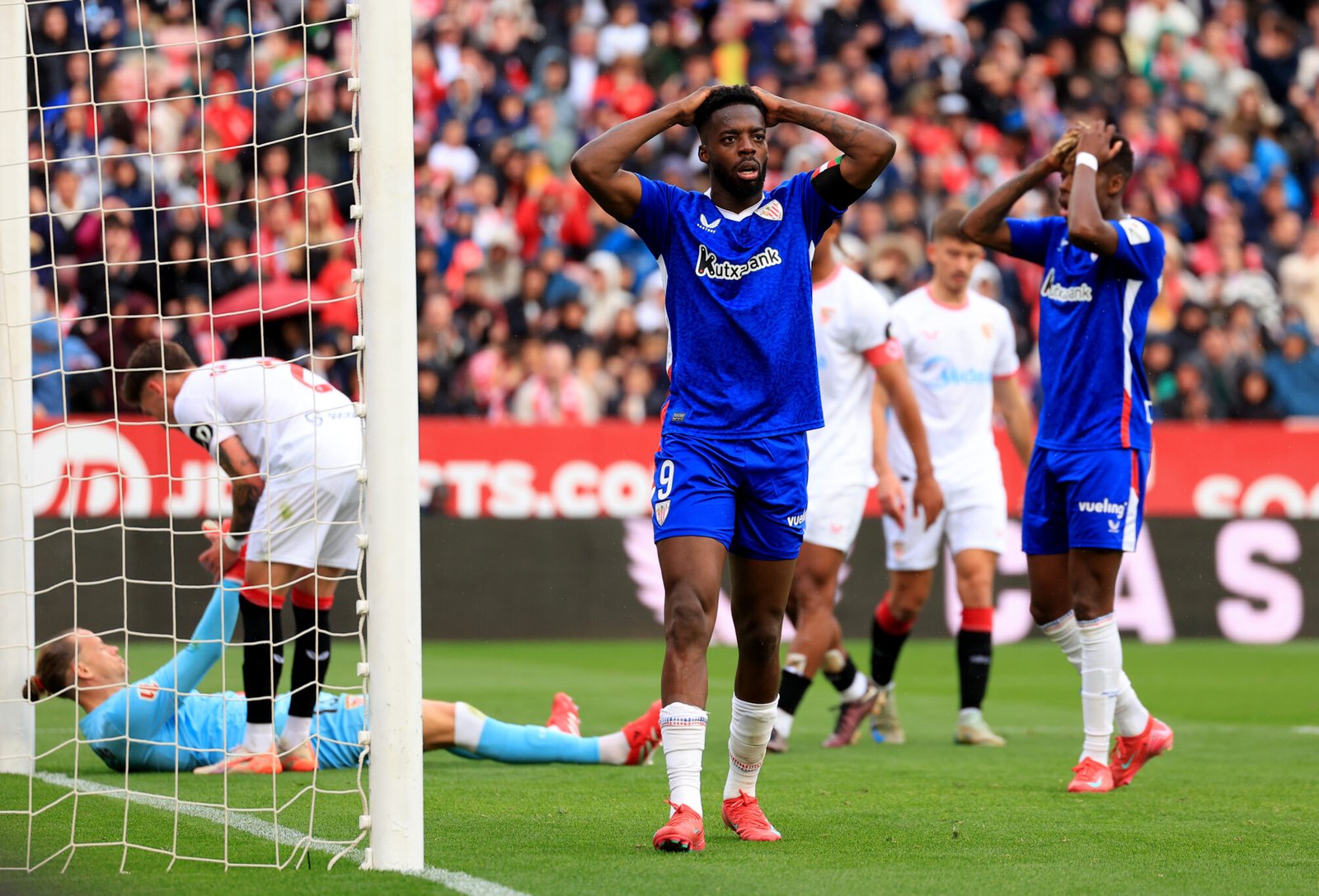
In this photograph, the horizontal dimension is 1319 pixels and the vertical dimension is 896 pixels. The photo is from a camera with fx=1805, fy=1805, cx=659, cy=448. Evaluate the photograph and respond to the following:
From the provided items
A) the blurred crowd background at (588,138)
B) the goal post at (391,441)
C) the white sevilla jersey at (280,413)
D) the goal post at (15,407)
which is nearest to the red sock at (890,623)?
the white sevilla jersey at (280,413)

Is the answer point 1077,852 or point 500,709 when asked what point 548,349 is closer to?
point 500,709

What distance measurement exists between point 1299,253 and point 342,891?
16.5m

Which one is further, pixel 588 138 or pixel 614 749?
pixel 588 138

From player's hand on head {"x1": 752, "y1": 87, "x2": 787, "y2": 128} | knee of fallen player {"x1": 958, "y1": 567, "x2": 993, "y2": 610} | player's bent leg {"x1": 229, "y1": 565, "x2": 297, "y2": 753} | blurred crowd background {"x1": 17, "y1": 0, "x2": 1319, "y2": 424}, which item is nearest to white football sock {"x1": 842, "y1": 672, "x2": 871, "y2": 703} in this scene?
knee of fallen player {"x1": 958, "y1": 567, "x2": 993, "y2": 610}

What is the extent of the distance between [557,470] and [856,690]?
636cm

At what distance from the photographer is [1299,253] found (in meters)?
18.9

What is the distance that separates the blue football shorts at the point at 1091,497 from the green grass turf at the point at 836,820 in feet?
3.20

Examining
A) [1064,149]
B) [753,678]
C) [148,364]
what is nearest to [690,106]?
[753,678]

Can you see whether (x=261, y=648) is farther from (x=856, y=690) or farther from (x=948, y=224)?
(x=948, y=224)

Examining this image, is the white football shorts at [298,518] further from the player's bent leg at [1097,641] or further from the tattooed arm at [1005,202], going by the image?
the player's bent leg at [1097,641]

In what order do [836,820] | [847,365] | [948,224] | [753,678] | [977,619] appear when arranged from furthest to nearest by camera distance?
[977,619] < [948,224] < [847,365] < [836,820] < [753,678]

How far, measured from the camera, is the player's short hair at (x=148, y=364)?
7230mm

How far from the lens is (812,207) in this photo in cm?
561

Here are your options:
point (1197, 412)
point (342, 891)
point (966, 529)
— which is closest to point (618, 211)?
point (342, 891)
